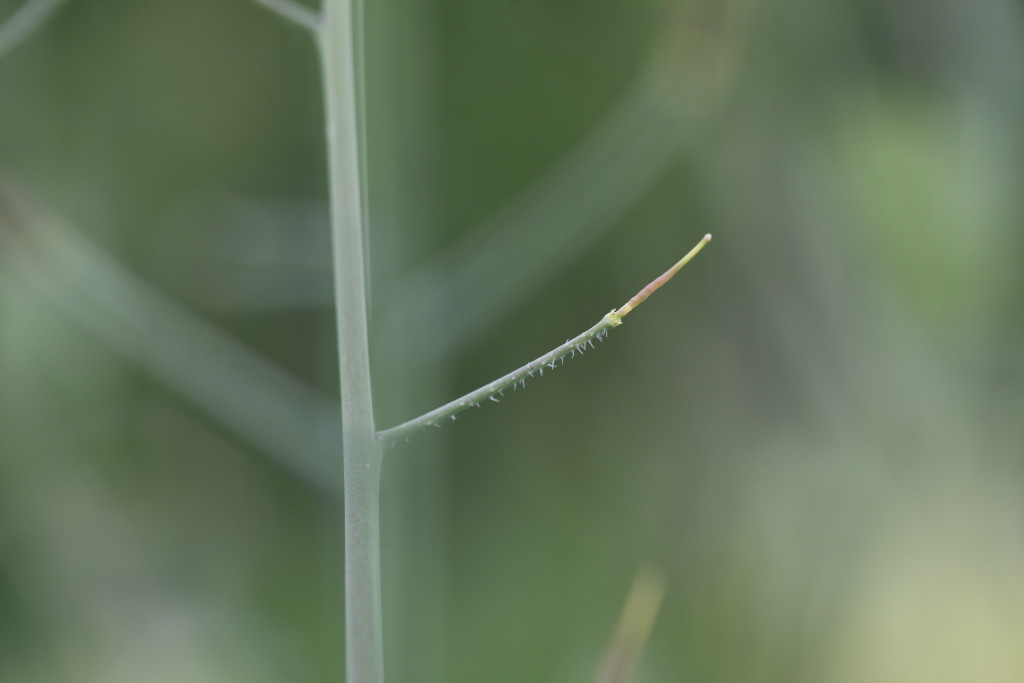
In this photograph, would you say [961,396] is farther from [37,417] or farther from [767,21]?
[37,417]

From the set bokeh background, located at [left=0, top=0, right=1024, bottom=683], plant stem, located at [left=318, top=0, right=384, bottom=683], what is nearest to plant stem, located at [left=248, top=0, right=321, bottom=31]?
plant stem, located at [left=318, top=0, right=384, bottom=683]

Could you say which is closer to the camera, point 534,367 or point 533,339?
point 534,367

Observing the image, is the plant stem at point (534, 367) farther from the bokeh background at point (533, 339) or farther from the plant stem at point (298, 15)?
the bokeh background at point (533, 339)

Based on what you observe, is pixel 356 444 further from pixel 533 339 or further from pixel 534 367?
pixel 533 339

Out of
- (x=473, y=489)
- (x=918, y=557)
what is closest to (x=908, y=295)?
(x=918, y=557)

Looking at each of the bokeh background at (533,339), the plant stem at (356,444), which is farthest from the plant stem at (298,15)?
the bokeh background at (533,339)

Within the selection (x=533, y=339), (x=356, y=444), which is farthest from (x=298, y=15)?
(x=533, y=339)

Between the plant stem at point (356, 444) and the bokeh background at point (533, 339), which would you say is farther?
the bokeh background at point (533, 339)

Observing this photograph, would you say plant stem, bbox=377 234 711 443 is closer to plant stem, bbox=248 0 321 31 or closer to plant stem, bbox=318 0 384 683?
plant stem, bbox=318 0 384 683
